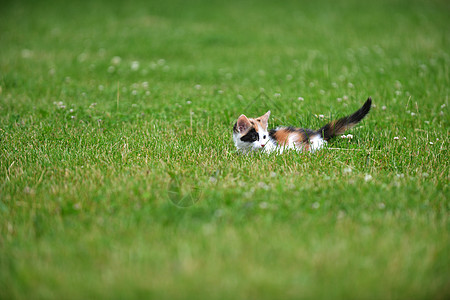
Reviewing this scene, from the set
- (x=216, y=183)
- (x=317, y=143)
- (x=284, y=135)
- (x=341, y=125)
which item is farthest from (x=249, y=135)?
(x=341, y=125)

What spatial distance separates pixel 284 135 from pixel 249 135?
1.74 ft

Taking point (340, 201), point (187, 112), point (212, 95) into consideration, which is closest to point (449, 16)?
point (212, 95)

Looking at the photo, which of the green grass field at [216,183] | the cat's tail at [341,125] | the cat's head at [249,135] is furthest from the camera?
the cat's tail at [341,125]

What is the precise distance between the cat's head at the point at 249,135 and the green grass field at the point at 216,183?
8.0 inches

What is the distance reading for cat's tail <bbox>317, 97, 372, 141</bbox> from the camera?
4.58 metres

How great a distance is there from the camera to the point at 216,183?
11.7 ft

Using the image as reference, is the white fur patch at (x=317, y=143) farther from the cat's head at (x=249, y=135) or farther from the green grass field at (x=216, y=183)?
the cat's head at (x=249, y=135)

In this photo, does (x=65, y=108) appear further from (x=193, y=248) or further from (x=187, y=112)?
(x=193, y=248)

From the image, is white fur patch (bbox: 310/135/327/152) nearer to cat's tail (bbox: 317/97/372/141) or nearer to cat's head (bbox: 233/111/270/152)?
cat's tail (bbox: 317/97/372/141)

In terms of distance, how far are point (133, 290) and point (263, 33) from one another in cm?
1150

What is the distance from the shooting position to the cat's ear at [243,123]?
448cm

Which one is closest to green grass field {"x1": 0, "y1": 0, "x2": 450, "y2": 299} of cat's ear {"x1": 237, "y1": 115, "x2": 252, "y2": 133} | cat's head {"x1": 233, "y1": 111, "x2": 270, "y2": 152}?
cat's head {"x1": 233, "y1": 111, "x2": 270, "y2": 152}

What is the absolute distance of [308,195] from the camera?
3.32m

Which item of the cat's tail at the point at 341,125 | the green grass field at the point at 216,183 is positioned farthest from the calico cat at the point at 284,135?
the green grass field at the point at 216,183
